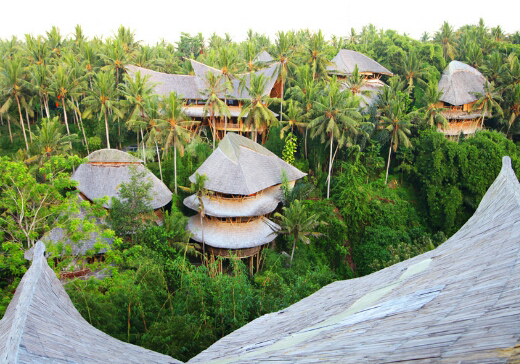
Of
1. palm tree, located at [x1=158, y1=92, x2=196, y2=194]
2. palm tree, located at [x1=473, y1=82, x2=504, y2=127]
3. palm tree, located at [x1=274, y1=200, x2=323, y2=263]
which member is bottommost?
palm tree, located at [x1=274, y1=200, x2=323, y2=263]

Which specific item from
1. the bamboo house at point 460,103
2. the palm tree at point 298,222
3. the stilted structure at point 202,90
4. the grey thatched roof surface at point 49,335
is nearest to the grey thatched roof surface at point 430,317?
the grey thatched roof surface at point 49,335

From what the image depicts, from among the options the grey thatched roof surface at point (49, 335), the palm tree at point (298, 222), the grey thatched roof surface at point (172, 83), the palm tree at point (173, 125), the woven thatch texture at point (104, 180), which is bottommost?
the palm tree at point (298, 222)

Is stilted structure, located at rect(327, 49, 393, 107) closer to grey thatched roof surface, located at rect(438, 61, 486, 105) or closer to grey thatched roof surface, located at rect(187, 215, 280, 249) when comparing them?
grey thatched roof surface, located at rect(438, 61, 486, 105)

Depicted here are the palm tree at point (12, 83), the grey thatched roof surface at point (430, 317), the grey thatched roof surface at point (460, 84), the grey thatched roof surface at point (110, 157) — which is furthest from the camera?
the grey thatched roof surface at point (460, 84)

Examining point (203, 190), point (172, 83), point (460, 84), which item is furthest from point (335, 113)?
point (172, 83)

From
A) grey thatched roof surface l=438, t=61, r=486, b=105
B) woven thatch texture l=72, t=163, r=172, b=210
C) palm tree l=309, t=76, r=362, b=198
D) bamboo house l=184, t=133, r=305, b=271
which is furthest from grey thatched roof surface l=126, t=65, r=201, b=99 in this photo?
grey thatched roof surface l=438, t=61, r=486, b=105

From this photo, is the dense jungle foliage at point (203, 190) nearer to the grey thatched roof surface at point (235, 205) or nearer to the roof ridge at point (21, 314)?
the grey thatched roof surface at point (235, 205)

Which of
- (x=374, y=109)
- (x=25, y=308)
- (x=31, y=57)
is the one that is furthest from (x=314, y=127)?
(x=31, y=57)

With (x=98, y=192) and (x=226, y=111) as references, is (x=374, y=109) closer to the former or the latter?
(x=226, y=111)
